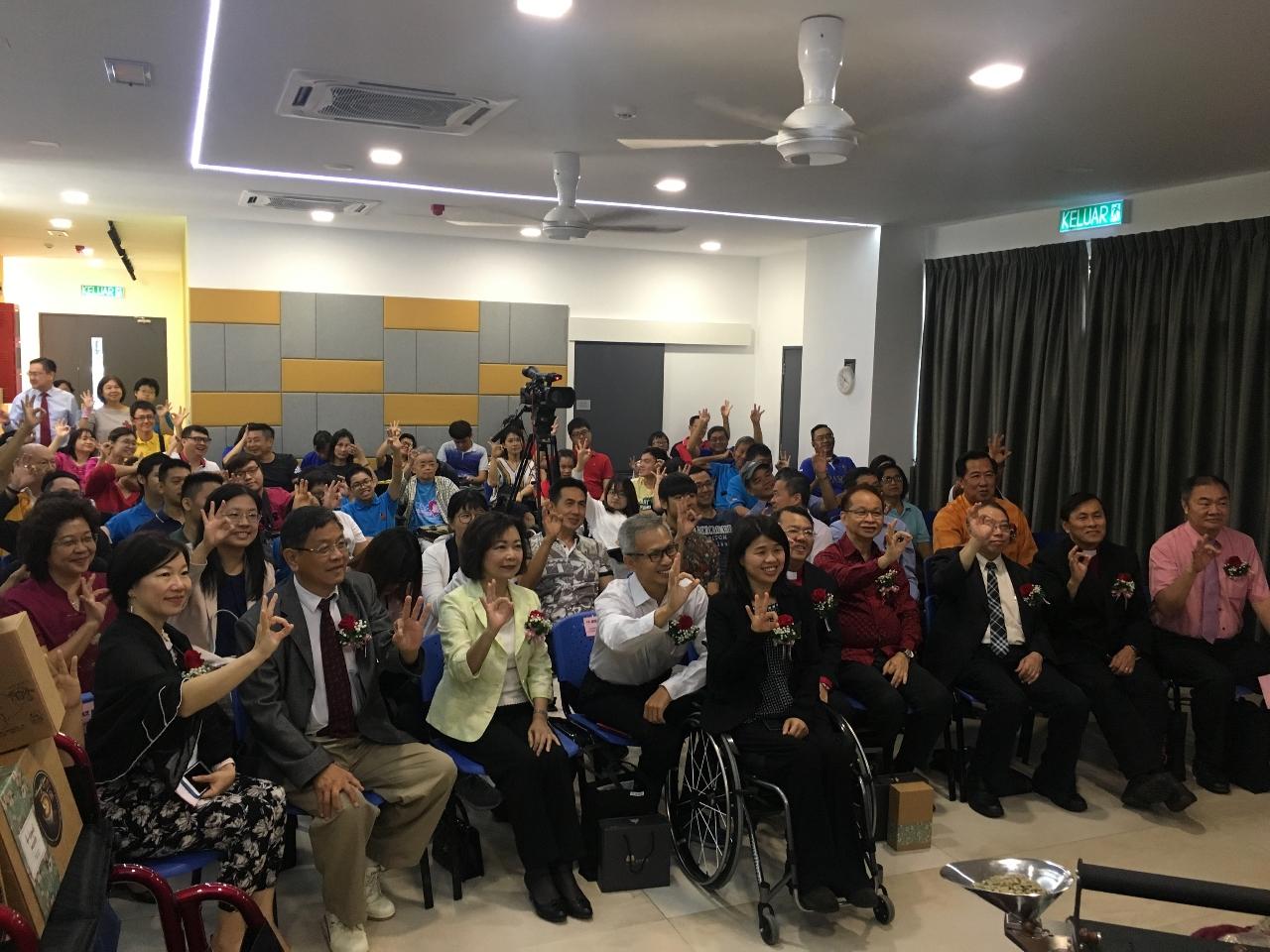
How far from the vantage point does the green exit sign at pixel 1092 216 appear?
675 cm


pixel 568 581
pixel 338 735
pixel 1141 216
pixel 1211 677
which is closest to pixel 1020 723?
pixel 1211 677

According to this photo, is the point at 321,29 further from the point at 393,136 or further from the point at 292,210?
the point at 292,210

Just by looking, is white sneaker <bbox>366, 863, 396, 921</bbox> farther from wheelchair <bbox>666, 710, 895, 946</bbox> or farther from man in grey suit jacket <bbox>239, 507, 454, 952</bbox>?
wheelchair <bbox>666, 710, 895, 946</bbox>

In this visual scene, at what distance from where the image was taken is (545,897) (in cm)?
308

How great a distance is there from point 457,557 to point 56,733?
2.17m

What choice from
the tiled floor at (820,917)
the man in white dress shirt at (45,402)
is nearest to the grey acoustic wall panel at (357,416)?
the man in white dress shirt at (45,402)

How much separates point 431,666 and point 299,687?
50cm

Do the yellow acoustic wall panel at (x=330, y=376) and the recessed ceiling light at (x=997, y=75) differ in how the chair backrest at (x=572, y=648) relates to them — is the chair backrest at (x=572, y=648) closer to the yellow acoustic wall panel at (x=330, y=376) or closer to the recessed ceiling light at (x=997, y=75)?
the recessed ceiling light at (x=997, y=75)

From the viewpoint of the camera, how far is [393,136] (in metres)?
5.45

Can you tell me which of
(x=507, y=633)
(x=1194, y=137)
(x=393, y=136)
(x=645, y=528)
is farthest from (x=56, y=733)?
(x=1194, y=137)

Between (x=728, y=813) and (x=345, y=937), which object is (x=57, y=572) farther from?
(x=728, y=813)

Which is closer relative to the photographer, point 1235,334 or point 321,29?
point 321,29

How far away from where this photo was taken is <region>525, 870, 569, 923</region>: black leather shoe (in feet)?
10.0

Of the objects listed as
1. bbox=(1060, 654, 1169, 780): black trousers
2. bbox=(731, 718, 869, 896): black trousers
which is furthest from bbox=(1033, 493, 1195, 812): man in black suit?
bbox=(731, 718, 869, 896): black trousers
